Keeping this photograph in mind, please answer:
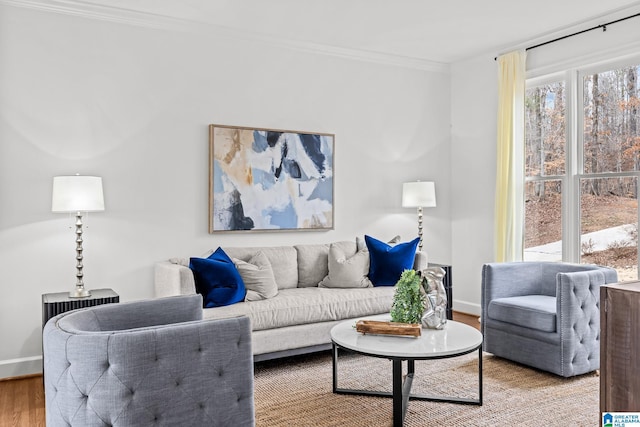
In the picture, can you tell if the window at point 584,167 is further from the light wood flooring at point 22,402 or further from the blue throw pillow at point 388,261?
the light wood flooring at point 22,402

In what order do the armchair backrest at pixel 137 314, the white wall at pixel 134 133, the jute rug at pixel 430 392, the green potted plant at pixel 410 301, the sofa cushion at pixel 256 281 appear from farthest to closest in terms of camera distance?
the sofa cushion at pixel 256 281 < the white wall at pixel 134 133 < the green potted plant at pixel 410 301 < the jute rug at pixel 430 392 < the armchair backrest at pixel 137 314

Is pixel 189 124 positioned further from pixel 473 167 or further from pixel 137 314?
pixel 473 167

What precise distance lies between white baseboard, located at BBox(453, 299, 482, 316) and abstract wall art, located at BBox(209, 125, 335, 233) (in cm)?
179

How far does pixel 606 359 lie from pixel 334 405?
2.22 metres

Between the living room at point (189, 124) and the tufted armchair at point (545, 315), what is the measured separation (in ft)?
4.39

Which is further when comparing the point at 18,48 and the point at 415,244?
the point at 415,244

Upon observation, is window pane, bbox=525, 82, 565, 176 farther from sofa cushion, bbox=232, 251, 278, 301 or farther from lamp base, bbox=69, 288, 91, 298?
lamp base, bbox=69, 288, 91, 298

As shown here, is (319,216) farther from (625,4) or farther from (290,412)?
(625,4)

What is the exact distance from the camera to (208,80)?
4.64m

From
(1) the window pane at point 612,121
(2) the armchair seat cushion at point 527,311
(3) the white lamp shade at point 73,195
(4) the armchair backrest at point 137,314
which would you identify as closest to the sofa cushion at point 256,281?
(3) the white lamp shade at point 73,195

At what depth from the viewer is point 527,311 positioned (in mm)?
3834

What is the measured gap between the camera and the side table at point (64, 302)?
140 inches

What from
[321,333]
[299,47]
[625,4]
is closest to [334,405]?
[321,333]

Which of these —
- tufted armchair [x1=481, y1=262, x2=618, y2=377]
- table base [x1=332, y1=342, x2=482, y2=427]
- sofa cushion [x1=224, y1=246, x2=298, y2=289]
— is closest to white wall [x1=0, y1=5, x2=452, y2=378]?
sofa cushion [x1=224, y1=246, x2=298, y2=289]
